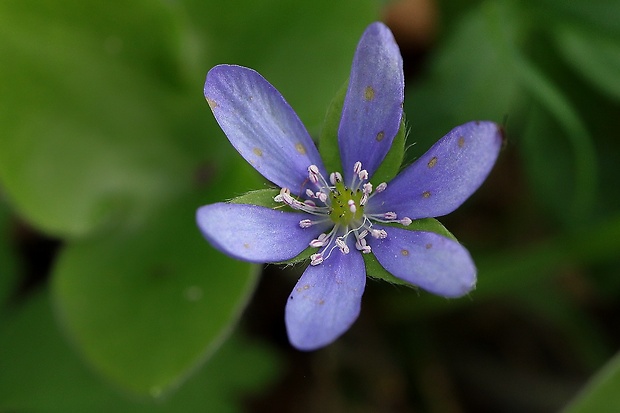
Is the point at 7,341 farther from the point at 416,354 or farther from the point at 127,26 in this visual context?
the point at 416,354

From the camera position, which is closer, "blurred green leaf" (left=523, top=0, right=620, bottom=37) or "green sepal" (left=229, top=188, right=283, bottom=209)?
"green sepal" (left=229, top=188, right=283, bottom=209)

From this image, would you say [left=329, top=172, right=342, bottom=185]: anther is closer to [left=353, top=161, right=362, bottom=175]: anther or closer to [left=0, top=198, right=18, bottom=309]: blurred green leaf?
[left=353, top=161, right=362, bottom=175]: anther

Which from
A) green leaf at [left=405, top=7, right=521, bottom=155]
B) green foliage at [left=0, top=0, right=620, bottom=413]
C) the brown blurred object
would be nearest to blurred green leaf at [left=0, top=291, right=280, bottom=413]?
green foliage at [left=0, top=0, right=620, bottom=413]

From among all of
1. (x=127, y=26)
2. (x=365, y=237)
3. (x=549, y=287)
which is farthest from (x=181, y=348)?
(x=549, y=287)

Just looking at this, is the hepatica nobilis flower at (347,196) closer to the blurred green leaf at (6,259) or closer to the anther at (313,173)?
the anther at (313,173)

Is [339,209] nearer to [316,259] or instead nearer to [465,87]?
[316,259]

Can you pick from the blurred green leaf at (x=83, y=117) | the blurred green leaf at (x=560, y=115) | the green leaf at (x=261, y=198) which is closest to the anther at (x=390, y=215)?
the green leaf at (x=261, y=198)
